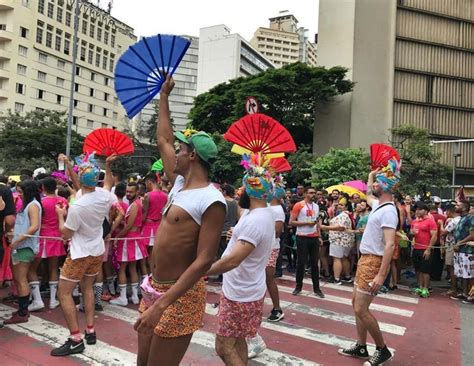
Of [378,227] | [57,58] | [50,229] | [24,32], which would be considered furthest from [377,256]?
[57,58]

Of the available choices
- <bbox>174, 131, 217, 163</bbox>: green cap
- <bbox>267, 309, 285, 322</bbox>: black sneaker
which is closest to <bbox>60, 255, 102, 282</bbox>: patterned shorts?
<bbox>174, 131, 217, 163</bbox>: green cap

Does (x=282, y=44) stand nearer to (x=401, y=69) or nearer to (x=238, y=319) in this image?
(x=401, y=69)

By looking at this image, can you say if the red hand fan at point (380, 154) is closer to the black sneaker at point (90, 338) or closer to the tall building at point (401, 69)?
the black sneaker at point (90, 338)

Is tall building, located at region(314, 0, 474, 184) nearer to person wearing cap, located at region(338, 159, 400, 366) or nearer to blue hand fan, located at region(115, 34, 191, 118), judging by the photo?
A: person wearing cap, located at region(338, 159, 400, 366)

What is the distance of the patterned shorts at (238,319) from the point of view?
141 inches

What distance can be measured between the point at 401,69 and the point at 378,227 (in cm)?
3123

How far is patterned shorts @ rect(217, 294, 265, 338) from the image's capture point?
359cm

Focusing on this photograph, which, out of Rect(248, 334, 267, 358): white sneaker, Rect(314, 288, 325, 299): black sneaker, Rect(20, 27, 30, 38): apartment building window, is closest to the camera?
Rect(248, 334, 267, 358): white sneaker

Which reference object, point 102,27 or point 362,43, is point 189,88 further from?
point 362,43

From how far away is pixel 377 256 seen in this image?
4.75 metres

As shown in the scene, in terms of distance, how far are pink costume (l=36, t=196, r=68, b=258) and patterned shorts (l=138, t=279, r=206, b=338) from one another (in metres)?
4.32

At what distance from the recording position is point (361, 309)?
470cm

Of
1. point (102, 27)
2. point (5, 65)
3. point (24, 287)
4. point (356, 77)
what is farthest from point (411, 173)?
point (102, 27)

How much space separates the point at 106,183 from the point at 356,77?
2906 cm
